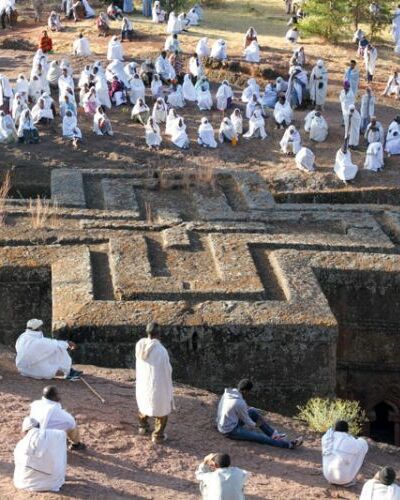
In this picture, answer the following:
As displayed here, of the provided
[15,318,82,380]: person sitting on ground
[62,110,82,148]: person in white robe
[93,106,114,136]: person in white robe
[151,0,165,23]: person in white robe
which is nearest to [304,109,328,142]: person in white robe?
[93,106,114,136]: person in white robe

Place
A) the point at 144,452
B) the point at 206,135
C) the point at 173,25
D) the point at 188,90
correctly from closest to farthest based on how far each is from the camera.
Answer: the point at 144,452 < the point at 206,135 < the point at 188,90 < the point at 173,25

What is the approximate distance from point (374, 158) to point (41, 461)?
13382mm

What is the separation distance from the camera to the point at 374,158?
20.7 metres

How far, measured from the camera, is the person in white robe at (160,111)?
2230 centimetres

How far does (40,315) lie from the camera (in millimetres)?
12633

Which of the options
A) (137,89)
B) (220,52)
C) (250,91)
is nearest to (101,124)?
(137,89)

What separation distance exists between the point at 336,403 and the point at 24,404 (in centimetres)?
316

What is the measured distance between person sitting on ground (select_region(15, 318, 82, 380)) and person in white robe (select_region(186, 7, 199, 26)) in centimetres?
2130

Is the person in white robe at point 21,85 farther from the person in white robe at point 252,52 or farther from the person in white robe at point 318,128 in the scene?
the person in white robe at point 252,52

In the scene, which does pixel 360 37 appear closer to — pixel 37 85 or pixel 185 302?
pixel 37 85

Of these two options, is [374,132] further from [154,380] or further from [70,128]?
[154,380]

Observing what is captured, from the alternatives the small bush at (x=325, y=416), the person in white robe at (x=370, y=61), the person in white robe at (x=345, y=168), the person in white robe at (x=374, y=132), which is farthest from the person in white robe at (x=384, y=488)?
the person in white robe at (x=370, y=61)

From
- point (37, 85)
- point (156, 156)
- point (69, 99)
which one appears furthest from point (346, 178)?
point (37, 85)

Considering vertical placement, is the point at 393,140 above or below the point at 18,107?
below
